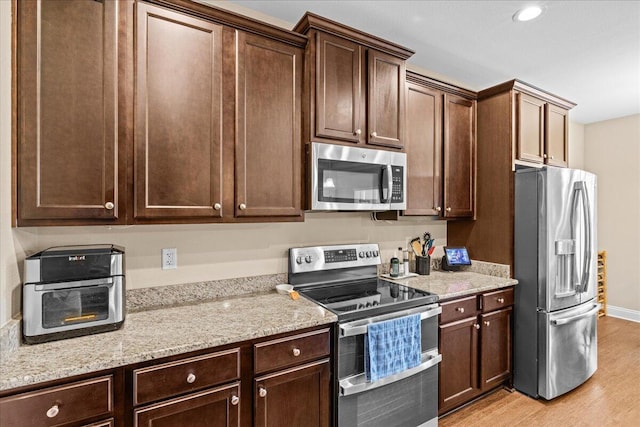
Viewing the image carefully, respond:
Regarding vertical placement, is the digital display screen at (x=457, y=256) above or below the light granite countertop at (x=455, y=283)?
above

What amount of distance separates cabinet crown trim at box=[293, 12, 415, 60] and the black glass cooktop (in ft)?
5.30

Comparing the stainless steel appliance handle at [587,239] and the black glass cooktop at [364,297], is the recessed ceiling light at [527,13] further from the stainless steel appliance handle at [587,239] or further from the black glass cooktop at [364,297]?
the black glass cooktop at [364,297]

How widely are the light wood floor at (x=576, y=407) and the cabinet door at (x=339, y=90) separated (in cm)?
209

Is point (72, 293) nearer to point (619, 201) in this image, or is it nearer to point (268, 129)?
point (268, 129)

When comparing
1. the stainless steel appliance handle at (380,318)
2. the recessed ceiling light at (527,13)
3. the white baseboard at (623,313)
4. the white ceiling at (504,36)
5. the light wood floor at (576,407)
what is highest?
the white ceiling at (504,36)

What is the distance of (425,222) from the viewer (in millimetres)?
3084

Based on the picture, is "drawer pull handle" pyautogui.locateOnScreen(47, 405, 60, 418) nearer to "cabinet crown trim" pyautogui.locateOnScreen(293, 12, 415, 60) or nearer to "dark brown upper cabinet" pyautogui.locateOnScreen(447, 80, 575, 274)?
"cabinet crown trim" pyautogui.locateOnScreen(293, 12, 415, 60)

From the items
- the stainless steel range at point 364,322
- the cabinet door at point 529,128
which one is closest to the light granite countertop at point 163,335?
the stainless steel range at point 364,322

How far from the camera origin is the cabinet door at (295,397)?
5.14ft

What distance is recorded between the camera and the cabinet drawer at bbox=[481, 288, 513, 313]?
251cm

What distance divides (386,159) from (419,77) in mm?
839

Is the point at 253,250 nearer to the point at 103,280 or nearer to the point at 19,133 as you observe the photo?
the point at 103,280

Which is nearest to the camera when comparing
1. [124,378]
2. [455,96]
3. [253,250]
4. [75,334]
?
[124,378]

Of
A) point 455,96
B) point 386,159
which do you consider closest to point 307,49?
point 386,159
